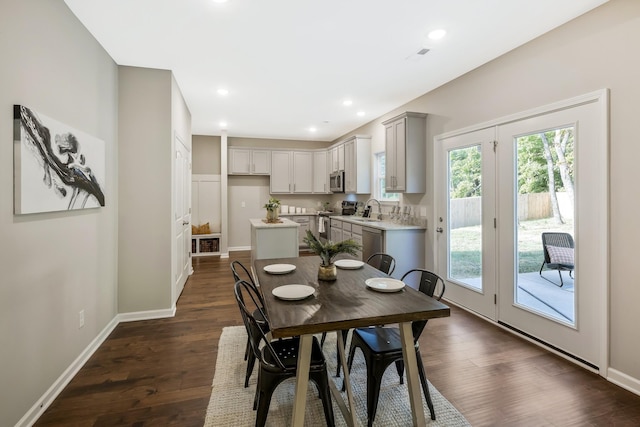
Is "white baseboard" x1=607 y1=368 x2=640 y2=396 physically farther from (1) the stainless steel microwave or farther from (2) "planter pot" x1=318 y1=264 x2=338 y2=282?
(1) the stainless steel microwave

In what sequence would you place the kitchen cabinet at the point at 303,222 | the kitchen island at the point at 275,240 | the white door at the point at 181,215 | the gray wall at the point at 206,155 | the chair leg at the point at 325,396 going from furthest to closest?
the kitchen cabinet at the point at 303,222, the gray wall at the point at 206,155, the kitchen island at the point at 275,240, the white door at the point at 181,215, the chair leg at the point at 325,396

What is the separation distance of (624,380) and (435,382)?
50.9 inches

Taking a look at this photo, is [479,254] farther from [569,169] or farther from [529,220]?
[569,169]

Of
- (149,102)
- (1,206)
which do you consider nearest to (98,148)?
(149,102)

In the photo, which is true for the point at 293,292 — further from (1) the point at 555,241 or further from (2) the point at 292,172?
(2) the point at 292,172

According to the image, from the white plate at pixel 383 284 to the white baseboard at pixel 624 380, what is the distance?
1.73 metres

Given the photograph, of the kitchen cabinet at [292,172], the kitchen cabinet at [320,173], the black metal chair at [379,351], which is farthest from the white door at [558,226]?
the kitchen cabinet at [292,172]

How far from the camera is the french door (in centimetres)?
236

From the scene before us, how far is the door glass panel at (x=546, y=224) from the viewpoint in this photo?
2570mm

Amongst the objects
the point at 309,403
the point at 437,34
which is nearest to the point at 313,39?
the point at 437,34

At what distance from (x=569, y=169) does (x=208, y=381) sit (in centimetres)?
327

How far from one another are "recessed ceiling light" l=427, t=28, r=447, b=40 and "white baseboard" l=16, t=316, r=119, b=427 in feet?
12.9

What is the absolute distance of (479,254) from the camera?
3.50 m

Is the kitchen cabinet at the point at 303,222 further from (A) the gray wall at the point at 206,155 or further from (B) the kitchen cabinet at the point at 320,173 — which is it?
(A) the gray wall at the point at 206,155
